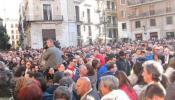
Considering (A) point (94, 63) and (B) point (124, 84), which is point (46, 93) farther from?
(A) point (94, 63)

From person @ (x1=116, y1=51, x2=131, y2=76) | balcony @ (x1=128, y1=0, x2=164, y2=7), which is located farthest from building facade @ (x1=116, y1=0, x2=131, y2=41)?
person @ (x1=116, y1=51, x2=131, y2=76)

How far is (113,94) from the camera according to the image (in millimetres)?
5742

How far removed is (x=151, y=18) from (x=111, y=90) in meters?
57.2

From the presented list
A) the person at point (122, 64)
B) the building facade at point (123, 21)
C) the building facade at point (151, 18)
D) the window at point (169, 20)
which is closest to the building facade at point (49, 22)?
the building facade at point (151, 18)

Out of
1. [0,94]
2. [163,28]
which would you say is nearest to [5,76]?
[0,94]

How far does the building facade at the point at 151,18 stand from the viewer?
5908 centimetres

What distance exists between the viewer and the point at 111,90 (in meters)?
5.89

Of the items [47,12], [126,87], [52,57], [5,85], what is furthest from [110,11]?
[126,87]

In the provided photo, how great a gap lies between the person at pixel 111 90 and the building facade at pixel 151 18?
52.8 metres

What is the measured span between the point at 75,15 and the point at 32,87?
155ft

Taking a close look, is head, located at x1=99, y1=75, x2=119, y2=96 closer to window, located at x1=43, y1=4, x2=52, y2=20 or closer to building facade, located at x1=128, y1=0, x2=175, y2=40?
window, located at x1=43, y1=4, x2=52, y2=20

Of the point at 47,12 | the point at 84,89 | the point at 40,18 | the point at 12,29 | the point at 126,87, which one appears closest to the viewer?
the point at 126,87

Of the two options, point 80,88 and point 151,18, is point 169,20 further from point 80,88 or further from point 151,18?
point 80,88

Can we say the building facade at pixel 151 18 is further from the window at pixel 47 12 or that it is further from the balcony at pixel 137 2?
the window at pixel 47 12
